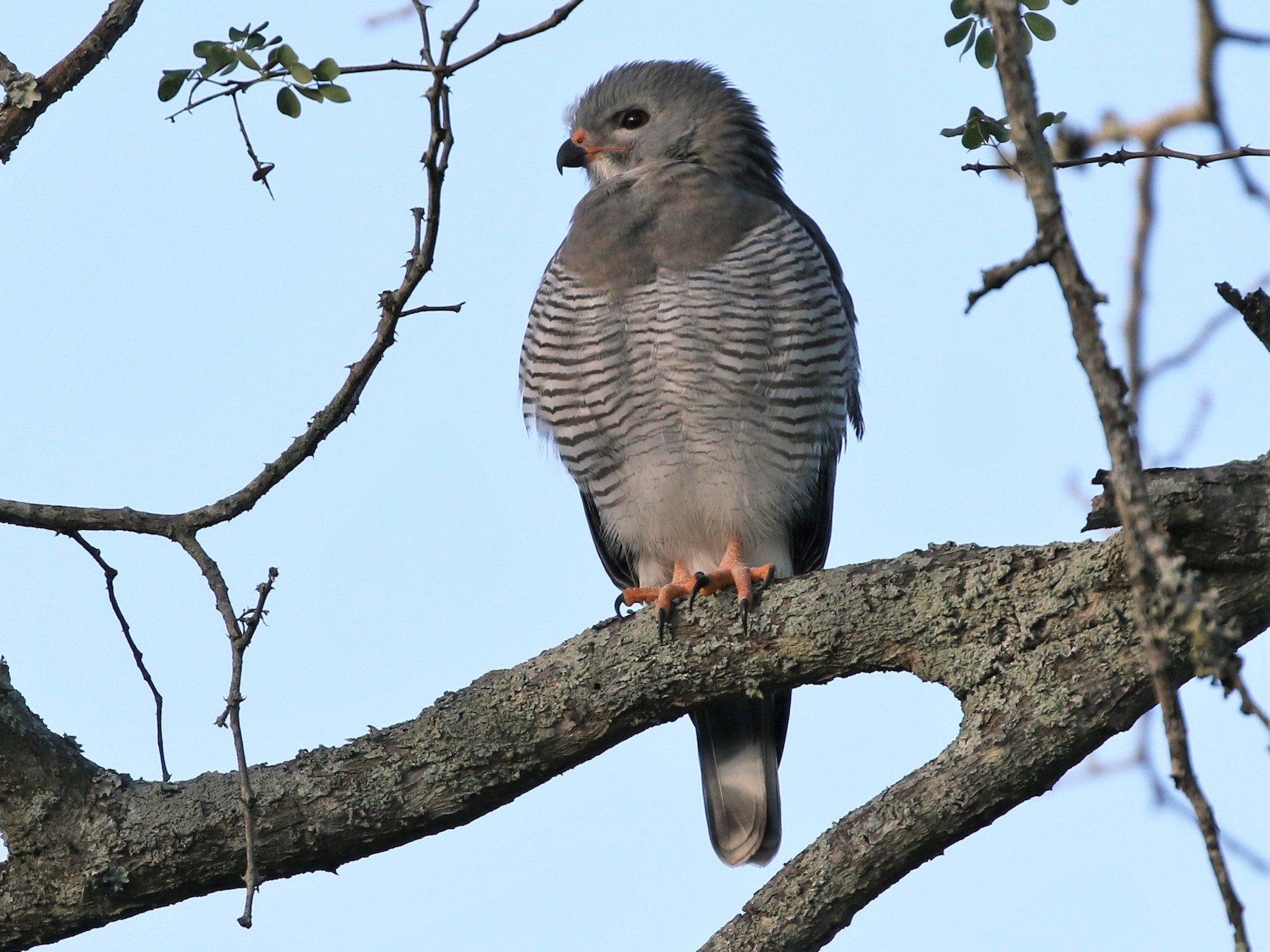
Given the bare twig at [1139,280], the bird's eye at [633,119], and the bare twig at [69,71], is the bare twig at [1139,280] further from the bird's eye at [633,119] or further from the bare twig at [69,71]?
the bird's eye at [633,119]

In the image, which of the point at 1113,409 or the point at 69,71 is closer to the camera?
the point at 1113,409

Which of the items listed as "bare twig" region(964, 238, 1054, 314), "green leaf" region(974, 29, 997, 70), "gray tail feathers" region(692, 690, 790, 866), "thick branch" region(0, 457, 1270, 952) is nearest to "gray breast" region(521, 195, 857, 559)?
"gray tail feathers" region(692, 690, 790, 866)

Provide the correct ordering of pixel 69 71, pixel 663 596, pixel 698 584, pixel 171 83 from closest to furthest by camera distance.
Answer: pixel 171 83, pixel 69 71, pixel 663 596, pixel 698 584

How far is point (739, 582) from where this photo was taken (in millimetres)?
4121

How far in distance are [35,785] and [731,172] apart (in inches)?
145

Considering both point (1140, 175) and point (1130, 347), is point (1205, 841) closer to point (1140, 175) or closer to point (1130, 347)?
point (1130, 347)

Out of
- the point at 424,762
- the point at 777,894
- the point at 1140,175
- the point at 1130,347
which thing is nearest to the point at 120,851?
the point at 424,762

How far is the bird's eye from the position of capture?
614 cm

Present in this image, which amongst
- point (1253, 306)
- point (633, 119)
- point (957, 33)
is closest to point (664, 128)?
point (633, 119)

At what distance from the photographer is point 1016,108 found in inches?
67.5

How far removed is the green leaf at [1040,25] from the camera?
3.84 meters

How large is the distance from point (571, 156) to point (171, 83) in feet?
9.56

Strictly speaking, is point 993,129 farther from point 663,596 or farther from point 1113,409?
point 1113,409

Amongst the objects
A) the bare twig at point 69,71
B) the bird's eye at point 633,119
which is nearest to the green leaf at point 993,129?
the bare twig at point 69,71
